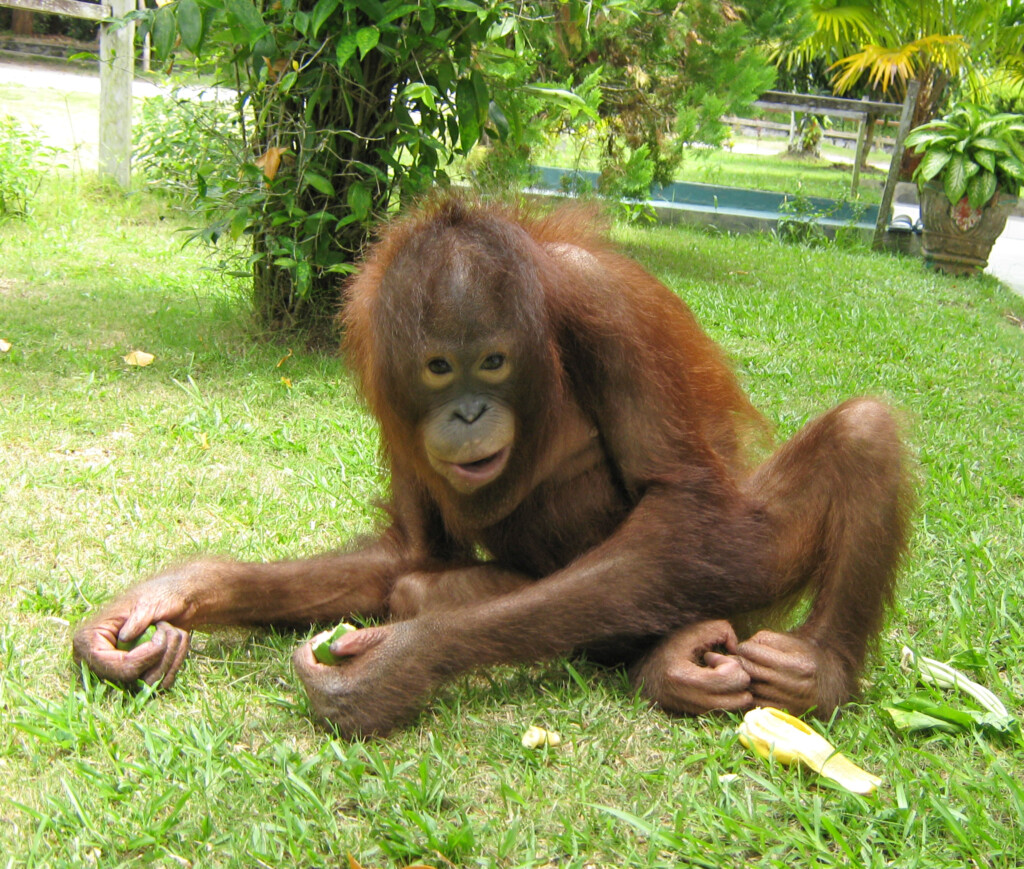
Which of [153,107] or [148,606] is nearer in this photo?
[148,606]

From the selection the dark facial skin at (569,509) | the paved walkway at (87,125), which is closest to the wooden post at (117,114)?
the paved walkway at (87,125)

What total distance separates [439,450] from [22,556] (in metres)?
1.63

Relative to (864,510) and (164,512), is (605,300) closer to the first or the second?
(864,510)

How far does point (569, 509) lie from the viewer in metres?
2.92

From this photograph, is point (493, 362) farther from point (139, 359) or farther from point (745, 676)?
point (139, 359)

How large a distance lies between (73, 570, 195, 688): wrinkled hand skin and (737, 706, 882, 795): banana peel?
1.41 meters

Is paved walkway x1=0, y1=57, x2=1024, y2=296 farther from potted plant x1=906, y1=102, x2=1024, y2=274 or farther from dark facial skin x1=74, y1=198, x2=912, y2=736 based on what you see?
dark facial skin x1=74, y1=198, x2=912, y2=736

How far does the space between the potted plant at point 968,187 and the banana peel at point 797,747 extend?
866 centimetres

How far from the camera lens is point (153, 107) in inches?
383

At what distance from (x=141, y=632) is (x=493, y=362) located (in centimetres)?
114

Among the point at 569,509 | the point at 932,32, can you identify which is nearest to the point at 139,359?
the point at 569,509

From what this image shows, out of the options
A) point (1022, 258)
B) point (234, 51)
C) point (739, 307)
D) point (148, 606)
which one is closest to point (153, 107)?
point (234, 51)

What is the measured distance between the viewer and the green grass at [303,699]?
207 cm

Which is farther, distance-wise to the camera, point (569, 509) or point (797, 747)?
point (569, 509)
